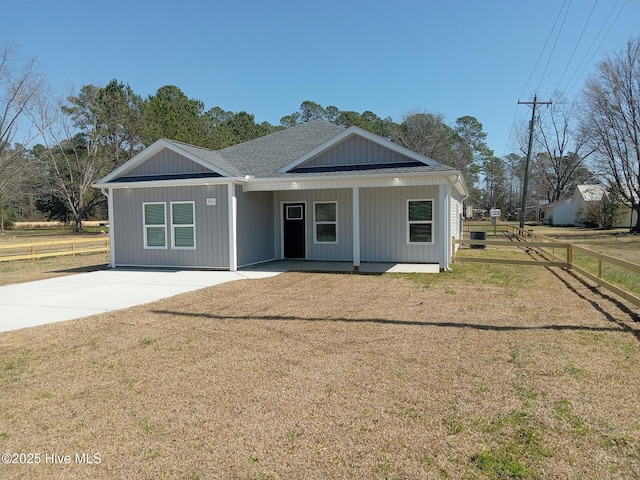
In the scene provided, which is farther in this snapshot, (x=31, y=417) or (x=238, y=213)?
(x=238, y=213)

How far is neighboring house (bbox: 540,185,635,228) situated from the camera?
39.2 m

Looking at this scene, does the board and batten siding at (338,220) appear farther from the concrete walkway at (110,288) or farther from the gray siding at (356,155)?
the gray siding at (356,155)

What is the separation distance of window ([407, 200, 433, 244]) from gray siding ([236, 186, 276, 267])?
4.61 m

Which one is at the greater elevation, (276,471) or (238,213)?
(238,213)

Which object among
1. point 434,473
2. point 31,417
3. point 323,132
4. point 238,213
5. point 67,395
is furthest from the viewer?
point 323,132

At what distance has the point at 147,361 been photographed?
16.0ft

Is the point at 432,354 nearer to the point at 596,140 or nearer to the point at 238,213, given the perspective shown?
the point at 238,213

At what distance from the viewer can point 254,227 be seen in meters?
13.6

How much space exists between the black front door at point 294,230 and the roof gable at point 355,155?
193 centimetres

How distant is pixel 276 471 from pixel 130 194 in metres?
12.3

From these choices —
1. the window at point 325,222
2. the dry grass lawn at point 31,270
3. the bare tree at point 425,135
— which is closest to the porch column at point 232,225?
the window at point 325,222

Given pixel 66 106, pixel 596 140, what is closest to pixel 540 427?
pixel 596 140

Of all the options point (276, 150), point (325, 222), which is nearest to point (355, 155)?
point (325, 222)

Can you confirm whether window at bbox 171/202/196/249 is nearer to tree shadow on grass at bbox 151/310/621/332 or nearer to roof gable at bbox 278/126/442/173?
roof gable at bbox 278/126/442/173
